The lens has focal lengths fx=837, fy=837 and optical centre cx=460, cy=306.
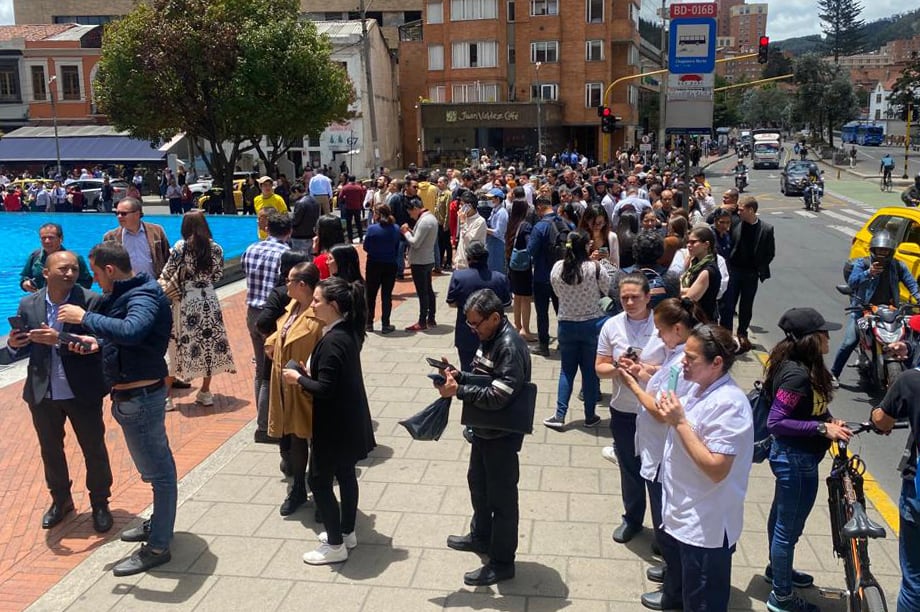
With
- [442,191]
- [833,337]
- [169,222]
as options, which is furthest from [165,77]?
[833,337]

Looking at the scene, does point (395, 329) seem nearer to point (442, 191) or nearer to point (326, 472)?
point (442, 191)

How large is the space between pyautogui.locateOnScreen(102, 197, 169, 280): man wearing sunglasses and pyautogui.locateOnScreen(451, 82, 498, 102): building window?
45.3 meters

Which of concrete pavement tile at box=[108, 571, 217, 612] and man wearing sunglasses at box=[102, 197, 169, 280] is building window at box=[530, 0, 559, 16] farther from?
concrete pavement tile at box=[108, 571, 217, 612]

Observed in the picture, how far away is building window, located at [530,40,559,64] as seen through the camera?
51.7m

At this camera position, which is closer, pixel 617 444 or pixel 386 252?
pixel 617 444

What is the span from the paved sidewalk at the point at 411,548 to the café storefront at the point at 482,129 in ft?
139

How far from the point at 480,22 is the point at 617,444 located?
49.4 m

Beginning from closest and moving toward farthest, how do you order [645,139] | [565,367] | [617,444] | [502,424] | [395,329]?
[502,424]
[617,444]
[565,367]
[395,329]
[645,139]

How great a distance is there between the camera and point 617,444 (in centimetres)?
556

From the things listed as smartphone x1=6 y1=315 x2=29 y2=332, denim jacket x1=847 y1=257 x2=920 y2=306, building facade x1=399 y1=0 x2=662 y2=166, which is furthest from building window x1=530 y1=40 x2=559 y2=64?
smartphone x1=6 y1=315 x2=29 y2=332

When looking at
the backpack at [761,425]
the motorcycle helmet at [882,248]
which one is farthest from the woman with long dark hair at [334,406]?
the motorcycle helmet at [882,248]

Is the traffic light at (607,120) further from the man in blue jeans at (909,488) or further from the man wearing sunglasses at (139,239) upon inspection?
the man in blue jeans at (909,488)

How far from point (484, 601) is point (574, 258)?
3741 mm

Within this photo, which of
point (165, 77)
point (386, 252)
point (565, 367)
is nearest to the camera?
point (565, 367)
